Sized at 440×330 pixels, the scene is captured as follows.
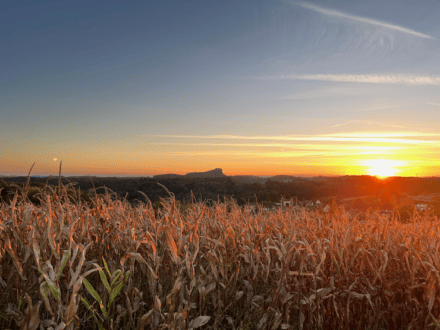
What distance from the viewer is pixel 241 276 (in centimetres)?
267

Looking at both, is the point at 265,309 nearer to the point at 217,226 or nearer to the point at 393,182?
the point at 217,226

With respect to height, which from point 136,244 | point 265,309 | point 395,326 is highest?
point 136,244

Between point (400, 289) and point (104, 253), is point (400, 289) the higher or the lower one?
the lower one

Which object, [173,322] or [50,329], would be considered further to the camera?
[173,322]

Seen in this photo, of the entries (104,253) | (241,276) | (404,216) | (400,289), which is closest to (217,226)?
(241,276)

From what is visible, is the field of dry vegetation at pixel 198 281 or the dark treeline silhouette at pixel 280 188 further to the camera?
the dark treeline silhouette at pixel 280 188

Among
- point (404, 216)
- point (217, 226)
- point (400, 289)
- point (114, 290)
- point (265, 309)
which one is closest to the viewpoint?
point (114, 290)

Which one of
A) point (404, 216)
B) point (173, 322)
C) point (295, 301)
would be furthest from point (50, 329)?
point (404, 216)

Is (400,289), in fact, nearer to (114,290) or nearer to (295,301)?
(295,301)

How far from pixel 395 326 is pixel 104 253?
268 cm

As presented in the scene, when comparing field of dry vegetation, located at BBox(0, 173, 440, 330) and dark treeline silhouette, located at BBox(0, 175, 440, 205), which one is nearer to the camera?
field of dry vegetation, located at BBox(0, 173, 440, 330)

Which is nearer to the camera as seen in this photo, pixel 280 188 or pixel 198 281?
pixel 198 281

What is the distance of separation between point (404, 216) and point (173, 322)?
9850mm

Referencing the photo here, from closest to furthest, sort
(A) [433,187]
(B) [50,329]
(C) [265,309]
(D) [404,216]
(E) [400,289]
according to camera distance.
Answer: (B) [50,329] → (C) [265,309] → (E) [400,289] → (D) [404,216] → (A) [433,187]
